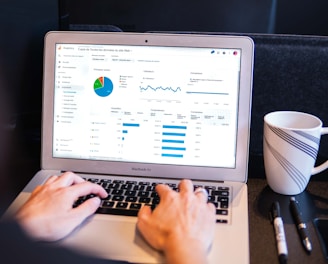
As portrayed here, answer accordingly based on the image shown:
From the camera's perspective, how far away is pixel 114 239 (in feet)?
2.39

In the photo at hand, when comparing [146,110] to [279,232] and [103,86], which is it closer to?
[103,86]

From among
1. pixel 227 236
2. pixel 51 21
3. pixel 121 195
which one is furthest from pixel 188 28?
pixel 227 236

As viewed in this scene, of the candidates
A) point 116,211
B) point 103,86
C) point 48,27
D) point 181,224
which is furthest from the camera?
point 48,27

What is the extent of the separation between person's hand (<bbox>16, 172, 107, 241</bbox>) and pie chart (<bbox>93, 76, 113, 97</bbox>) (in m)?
0.16

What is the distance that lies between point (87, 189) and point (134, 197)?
0.27 feet

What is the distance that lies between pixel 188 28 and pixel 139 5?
0.24m

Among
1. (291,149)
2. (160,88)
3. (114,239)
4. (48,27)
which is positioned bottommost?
(114,239)

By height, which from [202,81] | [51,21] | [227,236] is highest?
[51,21]

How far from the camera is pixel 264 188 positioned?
2.98ft

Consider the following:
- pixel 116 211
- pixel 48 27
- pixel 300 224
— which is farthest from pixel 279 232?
pixel 48 27

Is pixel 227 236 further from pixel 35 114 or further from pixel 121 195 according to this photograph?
pixel 35 114

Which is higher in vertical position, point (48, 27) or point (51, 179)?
point (48, 27)

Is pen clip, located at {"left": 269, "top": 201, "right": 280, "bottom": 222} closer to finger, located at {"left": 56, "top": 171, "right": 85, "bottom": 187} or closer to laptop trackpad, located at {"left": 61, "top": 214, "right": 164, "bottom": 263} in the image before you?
laptop trackpad, located at {"left": 61, "top": 214, "right": 164, "bottom": 263}

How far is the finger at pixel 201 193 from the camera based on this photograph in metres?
0.77
